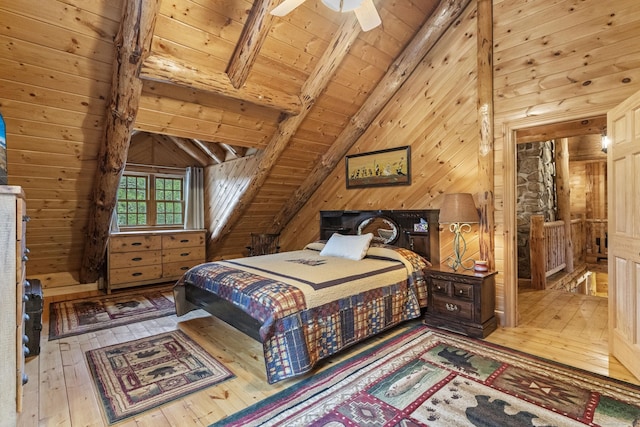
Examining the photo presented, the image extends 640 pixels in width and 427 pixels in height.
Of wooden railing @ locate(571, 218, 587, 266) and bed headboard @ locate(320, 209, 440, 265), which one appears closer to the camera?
bed headboard @ locate(320, 209, 440, 265)

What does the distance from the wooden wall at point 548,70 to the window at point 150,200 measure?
17.1 feet

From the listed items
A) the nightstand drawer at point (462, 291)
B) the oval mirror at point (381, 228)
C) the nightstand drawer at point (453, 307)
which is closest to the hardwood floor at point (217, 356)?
the nightstand drawer at point (453, 307)

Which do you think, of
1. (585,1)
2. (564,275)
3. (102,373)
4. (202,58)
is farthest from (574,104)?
(102,373)

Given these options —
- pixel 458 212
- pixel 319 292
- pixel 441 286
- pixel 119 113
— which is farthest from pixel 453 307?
pixel 119 113

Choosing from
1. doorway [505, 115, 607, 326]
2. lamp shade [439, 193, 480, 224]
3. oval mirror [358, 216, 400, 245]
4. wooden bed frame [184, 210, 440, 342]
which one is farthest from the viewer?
oval mirror [358, 216, 400, 245]

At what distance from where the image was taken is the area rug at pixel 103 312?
127 inches

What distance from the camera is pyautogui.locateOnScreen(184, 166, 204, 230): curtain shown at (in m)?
5.71

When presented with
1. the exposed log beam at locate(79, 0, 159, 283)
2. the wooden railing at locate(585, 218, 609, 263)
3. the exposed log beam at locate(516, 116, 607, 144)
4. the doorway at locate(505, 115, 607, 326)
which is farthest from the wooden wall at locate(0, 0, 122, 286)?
the wooden railing at locate(585, 218, 609, 263)

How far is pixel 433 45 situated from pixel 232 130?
257 cm

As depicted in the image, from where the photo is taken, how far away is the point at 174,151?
588 centimetres

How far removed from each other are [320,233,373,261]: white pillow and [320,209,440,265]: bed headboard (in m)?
0.55

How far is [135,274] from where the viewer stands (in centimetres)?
477

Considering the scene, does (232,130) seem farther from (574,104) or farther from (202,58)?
(574,104)

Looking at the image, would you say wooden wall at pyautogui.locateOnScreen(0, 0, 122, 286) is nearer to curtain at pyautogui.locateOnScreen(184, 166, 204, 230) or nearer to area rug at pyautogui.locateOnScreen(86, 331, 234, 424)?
curtain at pyautogui.locateOnScreen(184, 166, 204, 230)
